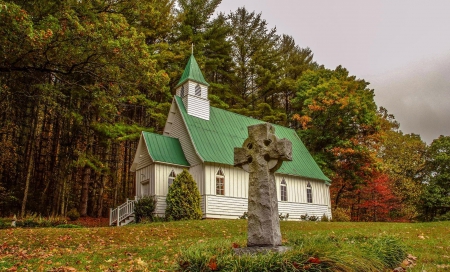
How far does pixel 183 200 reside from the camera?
57.6ft

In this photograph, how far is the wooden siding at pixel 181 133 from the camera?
20.1 metres

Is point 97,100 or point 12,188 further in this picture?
point 12,188

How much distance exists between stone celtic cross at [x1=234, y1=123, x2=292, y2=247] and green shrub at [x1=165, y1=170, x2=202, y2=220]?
1084cm

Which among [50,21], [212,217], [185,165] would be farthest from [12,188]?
[50,21]

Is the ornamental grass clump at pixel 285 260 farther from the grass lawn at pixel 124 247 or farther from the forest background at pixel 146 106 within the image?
the forest background at pixel 146 106

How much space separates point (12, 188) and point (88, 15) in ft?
46.3

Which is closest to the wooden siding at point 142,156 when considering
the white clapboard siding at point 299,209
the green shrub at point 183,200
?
the green shrub at point 183,200

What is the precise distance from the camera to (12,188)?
22.8 metres

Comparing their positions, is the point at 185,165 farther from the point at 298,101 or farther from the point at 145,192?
the point at 298,101

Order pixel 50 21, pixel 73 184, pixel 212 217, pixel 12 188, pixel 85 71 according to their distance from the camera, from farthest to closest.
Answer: pixel 73 184, pixel 12 188, pixel 212 217, pixel 85 71, pixel 50 21

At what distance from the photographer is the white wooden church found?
19266 mm

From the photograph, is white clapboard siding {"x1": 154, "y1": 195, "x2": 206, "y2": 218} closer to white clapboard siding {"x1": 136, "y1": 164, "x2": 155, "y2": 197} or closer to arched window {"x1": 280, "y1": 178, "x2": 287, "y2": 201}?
white clapboard siding {"x1": 136, "y1": 164, "x2": 155, "y2": 197}

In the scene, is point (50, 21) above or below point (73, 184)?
above

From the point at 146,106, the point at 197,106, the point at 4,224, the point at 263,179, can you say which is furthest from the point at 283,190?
the point at 263,179
